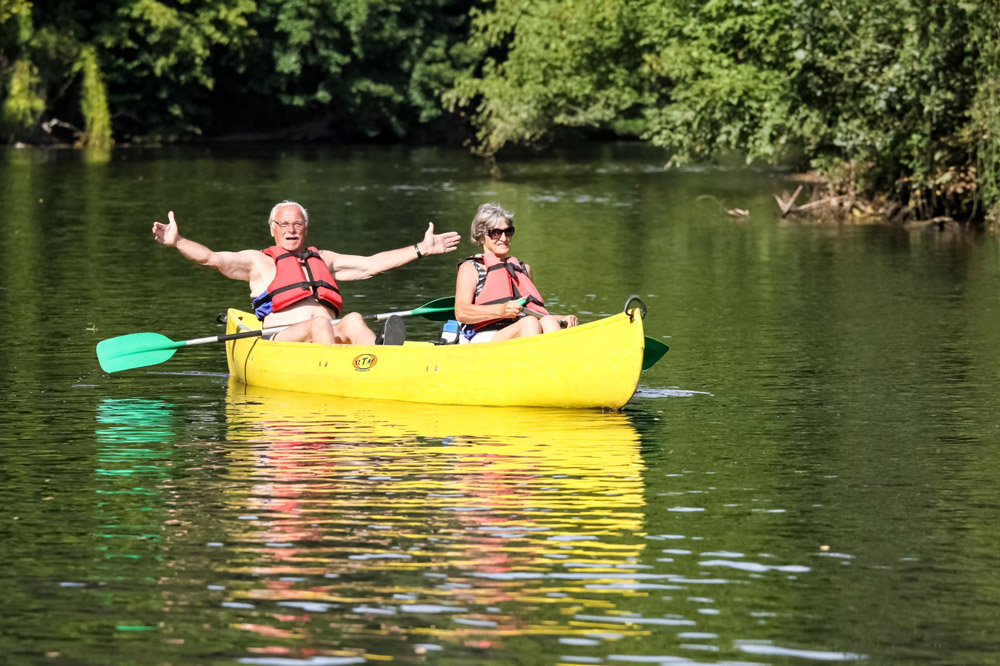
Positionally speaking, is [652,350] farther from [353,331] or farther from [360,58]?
[360,58]

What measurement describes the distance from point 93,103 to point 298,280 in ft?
158

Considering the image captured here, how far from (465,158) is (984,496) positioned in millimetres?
48824

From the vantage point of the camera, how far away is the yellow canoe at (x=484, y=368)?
13.0 m

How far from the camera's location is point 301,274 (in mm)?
14594

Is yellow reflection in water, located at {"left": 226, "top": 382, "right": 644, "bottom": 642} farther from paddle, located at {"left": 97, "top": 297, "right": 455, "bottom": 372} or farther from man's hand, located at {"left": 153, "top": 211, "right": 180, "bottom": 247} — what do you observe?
paddle, located at {"left": 97, "top": 297, "right": 455, "bottom": 372}

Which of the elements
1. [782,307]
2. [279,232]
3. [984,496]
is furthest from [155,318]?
[984,496]

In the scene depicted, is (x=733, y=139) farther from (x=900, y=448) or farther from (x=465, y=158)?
(x=465, y=158)

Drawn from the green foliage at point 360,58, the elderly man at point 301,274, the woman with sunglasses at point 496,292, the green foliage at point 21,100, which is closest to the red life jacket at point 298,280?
the elderly man at point 301,274

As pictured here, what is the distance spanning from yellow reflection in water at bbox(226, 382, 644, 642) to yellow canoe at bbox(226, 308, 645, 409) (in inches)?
5.2

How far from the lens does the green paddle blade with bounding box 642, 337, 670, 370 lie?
14.1 metres

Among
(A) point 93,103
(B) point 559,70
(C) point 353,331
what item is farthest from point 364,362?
(A) point 93,103

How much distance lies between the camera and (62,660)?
734cm

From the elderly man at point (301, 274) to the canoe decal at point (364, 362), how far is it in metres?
0.57

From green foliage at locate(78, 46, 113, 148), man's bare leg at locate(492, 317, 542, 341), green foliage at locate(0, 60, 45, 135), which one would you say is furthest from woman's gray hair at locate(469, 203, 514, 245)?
green foliage at locate(78, 46, 113, 148)
